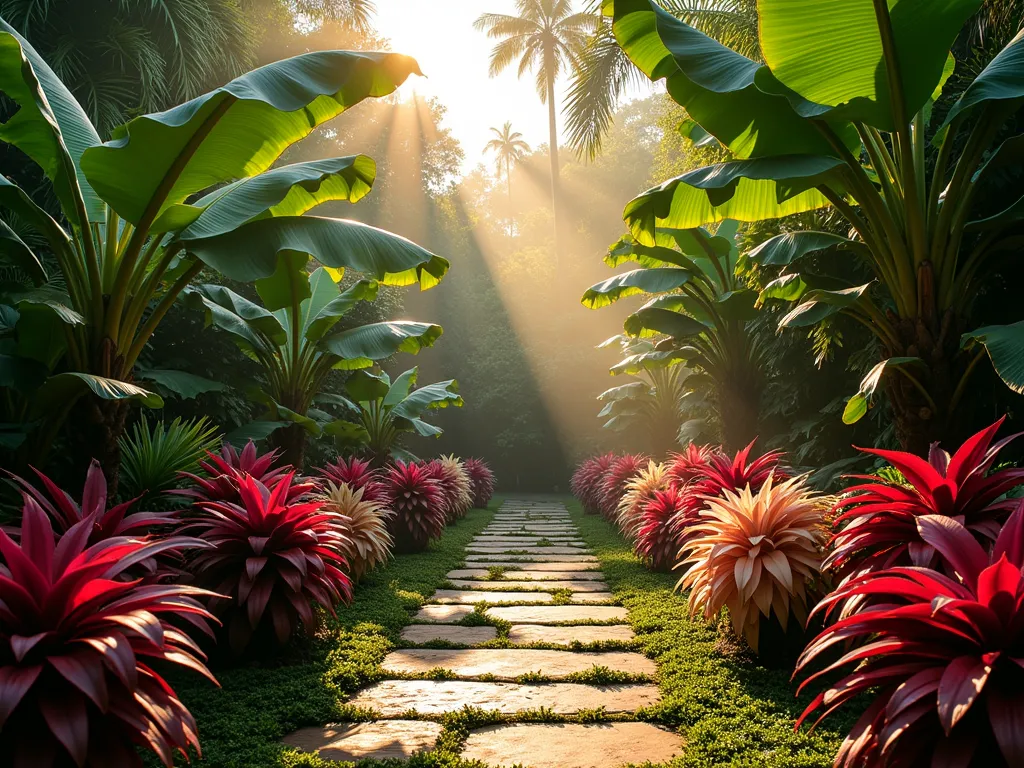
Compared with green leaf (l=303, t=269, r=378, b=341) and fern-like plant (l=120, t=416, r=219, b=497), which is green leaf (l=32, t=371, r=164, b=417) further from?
green leaf (l=303, t=269, r=378, b=341)

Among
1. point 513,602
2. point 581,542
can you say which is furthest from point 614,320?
point 513,602

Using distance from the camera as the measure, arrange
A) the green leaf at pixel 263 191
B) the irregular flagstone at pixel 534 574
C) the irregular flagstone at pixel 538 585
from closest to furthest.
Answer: the green leaf at pixel 263 191 → the irregular flagstone at pixel 538 585 → the irregular flagstone at pixel 534 574

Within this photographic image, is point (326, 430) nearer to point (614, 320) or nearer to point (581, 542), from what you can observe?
point (581, 542)

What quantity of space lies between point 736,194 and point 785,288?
969 mm

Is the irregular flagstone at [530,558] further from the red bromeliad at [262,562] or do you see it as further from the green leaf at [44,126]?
the green leaf at [44,126]

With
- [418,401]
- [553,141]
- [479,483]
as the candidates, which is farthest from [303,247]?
[553,141]

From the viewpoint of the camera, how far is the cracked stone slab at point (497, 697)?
3.13 metres

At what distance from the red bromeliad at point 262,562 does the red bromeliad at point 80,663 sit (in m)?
1.54

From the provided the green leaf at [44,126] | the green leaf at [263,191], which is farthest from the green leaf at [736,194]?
the green leaf at [44,126]

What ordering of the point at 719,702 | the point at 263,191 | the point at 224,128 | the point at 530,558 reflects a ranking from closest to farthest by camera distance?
the point at 719,702, the point at 224,128, the point at 263,191, the point at 530,558

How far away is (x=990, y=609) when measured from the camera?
172 centimetres

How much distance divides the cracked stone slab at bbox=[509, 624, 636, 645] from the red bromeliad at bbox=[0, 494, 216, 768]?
8.82ft

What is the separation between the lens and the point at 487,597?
18.6ft

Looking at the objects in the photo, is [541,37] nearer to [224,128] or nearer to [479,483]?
[479,483]
